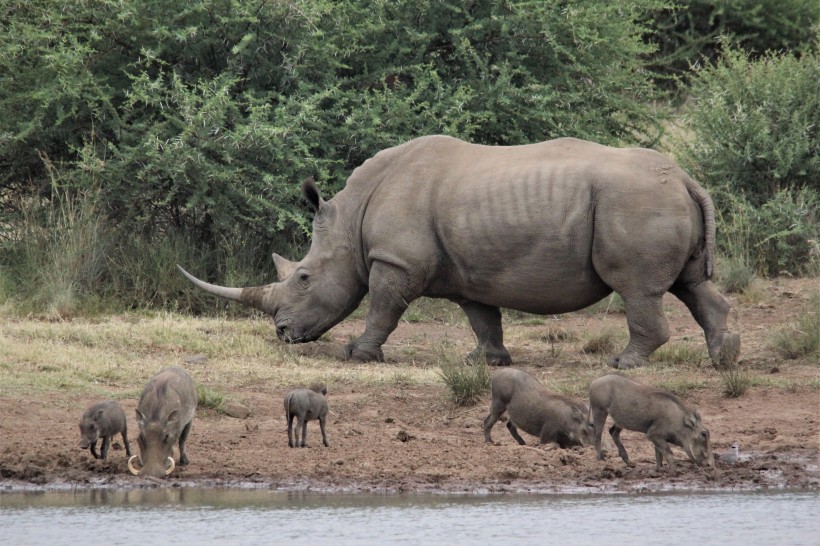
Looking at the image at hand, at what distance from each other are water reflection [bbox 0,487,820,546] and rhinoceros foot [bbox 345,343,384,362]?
4.09 metres

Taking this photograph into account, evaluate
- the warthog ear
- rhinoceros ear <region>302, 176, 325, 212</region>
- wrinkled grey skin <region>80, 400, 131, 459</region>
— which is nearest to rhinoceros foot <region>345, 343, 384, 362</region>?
rhinoceros ear <region>302, 176, 325, 212</region>

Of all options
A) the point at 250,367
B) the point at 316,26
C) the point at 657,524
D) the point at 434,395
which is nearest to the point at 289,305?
the point at 250,367

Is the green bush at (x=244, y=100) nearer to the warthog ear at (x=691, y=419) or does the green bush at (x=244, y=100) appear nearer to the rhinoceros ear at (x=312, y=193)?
the rhinoceros ear at (x=312, y=193)

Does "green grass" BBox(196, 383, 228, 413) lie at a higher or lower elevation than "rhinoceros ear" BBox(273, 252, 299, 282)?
lower

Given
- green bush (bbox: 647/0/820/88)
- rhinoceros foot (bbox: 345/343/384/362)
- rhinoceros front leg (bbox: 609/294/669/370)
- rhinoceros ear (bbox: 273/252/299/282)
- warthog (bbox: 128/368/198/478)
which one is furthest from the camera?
green bush (bbox: 647/0/820/88)

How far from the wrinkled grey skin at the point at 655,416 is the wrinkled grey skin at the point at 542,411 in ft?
0.54

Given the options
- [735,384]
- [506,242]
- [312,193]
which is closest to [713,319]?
[735,384]

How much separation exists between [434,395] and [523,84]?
19.5ft

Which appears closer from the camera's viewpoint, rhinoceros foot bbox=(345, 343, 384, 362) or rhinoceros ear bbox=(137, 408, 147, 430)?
rhinoceros ear bbox=(137, 408, 147, 430)

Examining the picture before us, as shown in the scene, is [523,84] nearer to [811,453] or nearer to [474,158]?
[474,158]

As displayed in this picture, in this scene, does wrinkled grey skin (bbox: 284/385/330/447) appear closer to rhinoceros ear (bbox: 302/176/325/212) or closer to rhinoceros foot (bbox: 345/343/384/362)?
rhinoceros foot (bbox: 345/343/384/362)

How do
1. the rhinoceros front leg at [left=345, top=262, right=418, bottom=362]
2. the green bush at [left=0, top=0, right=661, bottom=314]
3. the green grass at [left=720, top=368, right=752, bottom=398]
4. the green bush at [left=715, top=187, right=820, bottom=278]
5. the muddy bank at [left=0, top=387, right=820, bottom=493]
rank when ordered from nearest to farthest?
the muddy bank at [left=0, top=387, right=820, bottom=493] → the green grass at [left=720, top=368, right=752, bottom=398] → the rhinoceros front leg at [left=345, top=262, right=418, bottom=362] → the green bush at [left=0, top=0, right=661, bottom=314] → the green bush at [left=715, top=187, right=820, bottom=278]

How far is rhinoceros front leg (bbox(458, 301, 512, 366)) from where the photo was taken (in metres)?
12.2

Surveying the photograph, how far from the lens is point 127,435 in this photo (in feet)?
28.6
